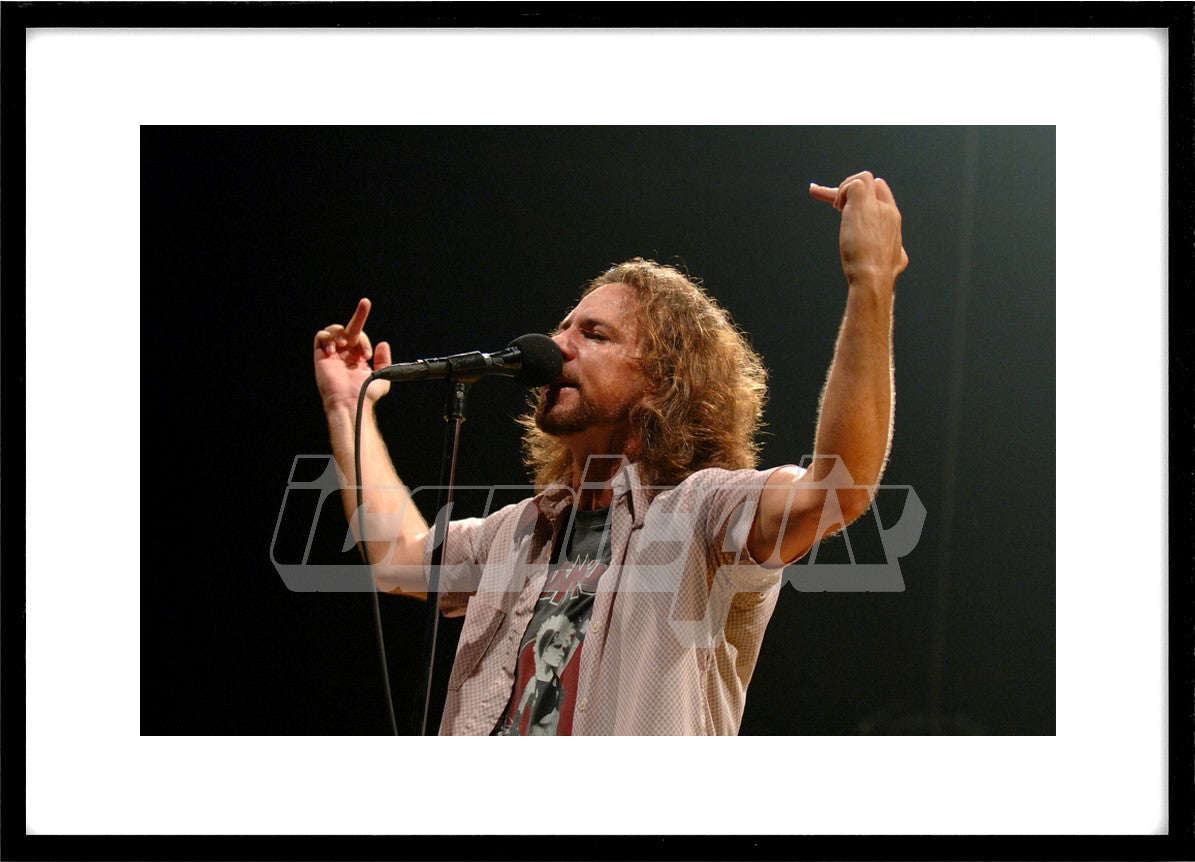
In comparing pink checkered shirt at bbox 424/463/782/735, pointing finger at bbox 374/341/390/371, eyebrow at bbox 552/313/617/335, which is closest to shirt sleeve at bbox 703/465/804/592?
pink checkered shirt at bbox 424/463/782/735

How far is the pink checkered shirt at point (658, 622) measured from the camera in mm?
1684

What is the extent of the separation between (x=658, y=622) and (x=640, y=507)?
0.23m

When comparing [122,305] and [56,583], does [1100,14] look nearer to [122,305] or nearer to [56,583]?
[122,305]

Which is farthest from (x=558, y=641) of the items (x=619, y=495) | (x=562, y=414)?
(x=562, y=414)

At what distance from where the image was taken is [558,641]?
177 cm

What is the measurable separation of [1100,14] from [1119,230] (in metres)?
0.34

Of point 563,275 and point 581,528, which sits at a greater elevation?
point 563,275

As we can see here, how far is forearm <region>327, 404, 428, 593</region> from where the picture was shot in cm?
196

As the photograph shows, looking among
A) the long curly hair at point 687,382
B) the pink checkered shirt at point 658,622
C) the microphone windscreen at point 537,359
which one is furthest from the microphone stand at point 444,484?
the long curly hair at point 687,382

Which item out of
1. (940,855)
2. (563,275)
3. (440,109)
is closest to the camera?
(940,855)

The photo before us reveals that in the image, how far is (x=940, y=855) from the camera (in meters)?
1.63

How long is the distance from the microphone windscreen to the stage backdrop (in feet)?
0.77

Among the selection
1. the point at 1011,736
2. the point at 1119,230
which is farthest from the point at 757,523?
the point at 1119,230
